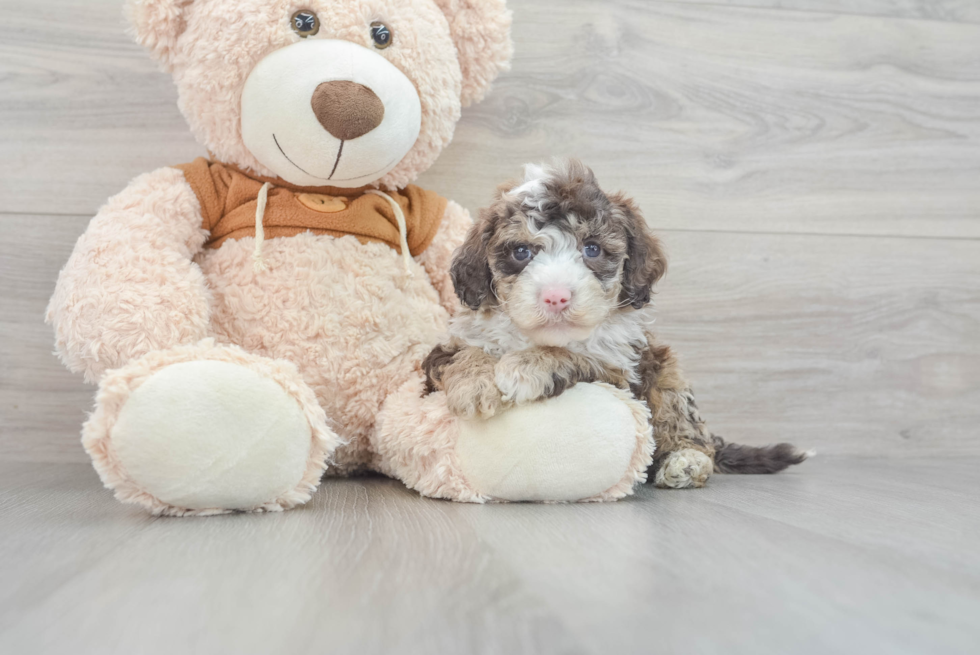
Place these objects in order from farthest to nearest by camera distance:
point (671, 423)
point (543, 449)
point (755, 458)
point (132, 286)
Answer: point (755, 458) → point (671, 423) → point (132, 286) → point (543, 449)

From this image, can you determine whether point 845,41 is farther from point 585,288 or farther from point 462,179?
point 585,288

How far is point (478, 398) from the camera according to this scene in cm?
111

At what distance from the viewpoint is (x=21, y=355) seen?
162 centimetres

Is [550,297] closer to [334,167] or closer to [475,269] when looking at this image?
[475,269]

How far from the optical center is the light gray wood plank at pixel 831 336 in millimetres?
1820

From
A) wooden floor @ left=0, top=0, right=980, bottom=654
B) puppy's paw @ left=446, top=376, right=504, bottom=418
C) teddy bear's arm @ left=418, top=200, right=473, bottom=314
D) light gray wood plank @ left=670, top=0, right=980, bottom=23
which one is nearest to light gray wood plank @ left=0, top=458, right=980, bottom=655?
wooden floor @ left=0, top=0, right=980, bottom=654

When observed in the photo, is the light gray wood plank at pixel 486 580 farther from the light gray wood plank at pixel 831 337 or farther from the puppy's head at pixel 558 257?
the light gray wood plank at pixel 831 337

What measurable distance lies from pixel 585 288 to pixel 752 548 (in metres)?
0.41

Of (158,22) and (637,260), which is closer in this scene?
(637,260)

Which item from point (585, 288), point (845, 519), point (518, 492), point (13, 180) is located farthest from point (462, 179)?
point (845, 519)

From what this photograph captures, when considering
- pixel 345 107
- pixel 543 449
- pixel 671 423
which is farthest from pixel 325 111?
pixel 671 423

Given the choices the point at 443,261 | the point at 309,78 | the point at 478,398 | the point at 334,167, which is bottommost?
the point at 478,398

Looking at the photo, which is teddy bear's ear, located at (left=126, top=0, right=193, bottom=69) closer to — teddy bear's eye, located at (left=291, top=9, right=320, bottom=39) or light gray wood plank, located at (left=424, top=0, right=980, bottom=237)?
teddy bear's eye, located at (left=291, top=9, right=320, bottom=39)

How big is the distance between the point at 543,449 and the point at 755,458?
2.06ft
